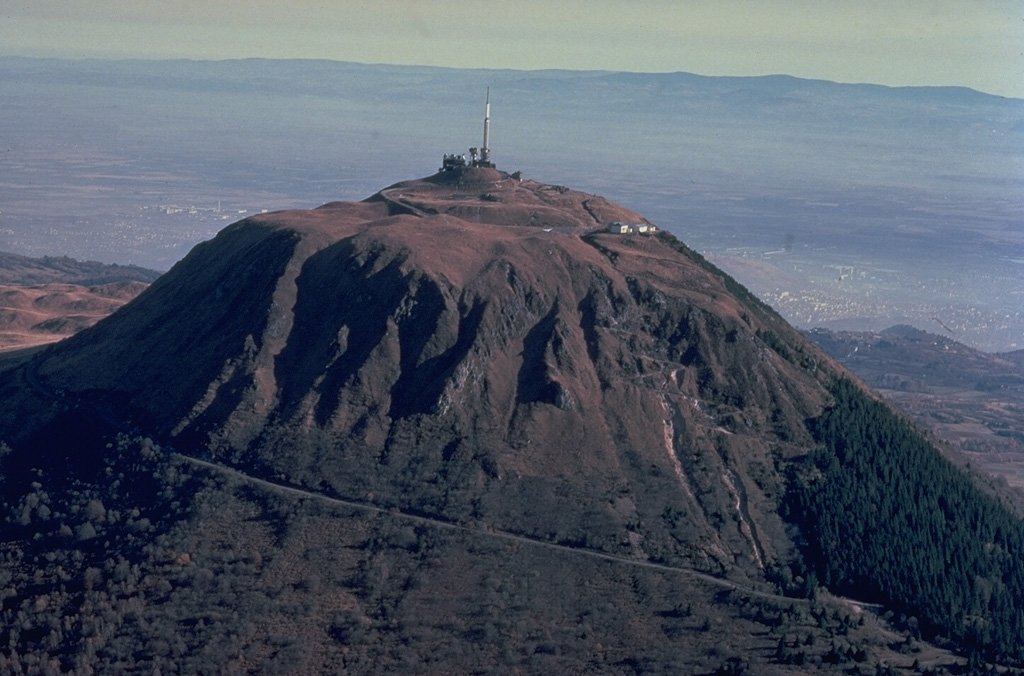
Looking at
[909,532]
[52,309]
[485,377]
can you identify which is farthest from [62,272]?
[909,532]

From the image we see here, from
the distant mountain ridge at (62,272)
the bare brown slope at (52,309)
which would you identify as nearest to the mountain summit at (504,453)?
the bare brown slope at (52,309)

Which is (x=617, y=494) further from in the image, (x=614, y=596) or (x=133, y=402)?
(x=133, y=402)

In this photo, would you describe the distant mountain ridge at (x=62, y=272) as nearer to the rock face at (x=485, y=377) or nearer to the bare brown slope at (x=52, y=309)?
the bare brown slope at (x=52, y=309)

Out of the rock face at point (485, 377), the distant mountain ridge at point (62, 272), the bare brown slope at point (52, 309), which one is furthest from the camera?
the distant mountain ridge at point (62, 272)

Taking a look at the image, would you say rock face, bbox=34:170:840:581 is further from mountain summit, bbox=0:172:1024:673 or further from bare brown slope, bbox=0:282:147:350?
bare brown slope, bbox=0:282:147:350

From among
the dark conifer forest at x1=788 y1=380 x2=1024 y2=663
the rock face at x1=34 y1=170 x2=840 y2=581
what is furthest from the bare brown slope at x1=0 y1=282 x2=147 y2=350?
the dark conifer forest at x1=788 y1=380 x2=1024 y2=663

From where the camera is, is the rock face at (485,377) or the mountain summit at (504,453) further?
the rock face at (485,377)

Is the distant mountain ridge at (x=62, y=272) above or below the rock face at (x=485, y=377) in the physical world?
below
